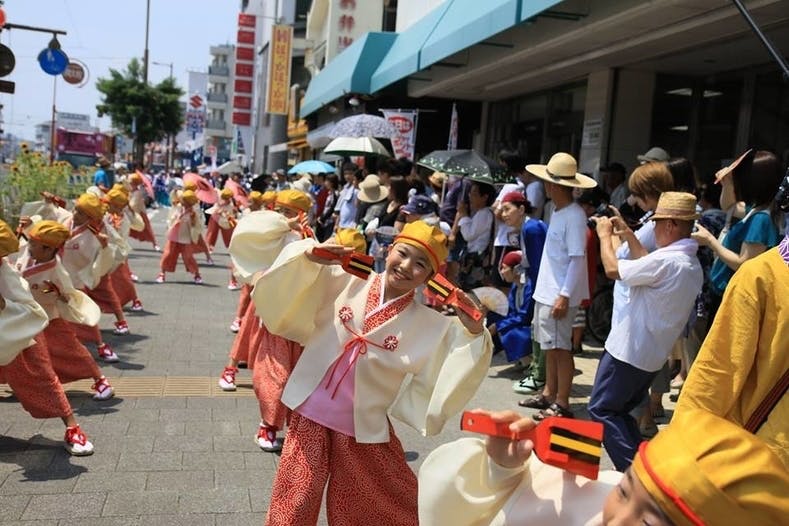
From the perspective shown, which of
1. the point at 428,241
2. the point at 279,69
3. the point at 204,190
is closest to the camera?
the point at 428,241

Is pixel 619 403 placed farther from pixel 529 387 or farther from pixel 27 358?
pixel 27 358

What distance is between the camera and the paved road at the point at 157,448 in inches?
157

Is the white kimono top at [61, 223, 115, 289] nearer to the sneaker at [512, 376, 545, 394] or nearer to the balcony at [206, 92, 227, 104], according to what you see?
the sneaker at [512, 376, 545, 394]

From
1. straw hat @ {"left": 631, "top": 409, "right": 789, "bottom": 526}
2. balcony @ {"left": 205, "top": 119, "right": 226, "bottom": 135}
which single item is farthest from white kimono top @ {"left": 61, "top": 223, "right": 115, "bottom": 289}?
balcony @ {"left": 205, "top": 119, "right": 226, "bottom": 135}

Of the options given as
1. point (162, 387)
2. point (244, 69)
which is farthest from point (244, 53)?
point (162, 387)

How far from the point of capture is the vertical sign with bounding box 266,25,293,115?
31.1 meters

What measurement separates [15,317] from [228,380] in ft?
7.60

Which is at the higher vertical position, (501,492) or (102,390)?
(501,492)

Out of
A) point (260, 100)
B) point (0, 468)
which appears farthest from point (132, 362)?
point (260, 100)

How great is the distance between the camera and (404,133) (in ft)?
44.1

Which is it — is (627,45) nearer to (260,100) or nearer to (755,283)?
(755,283)

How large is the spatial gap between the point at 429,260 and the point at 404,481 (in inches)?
36.1

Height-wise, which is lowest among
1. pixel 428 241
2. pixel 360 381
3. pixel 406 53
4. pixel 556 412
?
pixel 556 412

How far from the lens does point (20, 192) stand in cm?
1225
